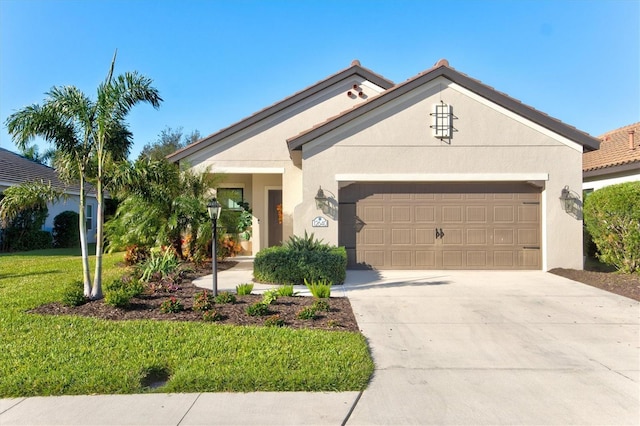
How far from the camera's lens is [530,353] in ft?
15.8

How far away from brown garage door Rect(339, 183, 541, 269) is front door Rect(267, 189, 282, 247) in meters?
4.14

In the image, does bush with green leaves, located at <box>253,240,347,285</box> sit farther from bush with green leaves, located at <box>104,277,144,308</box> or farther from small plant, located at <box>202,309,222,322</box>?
small plant, located at <box>202,309,222,322</box>

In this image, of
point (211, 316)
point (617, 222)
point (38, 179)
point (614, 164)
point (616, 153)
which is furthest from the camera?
point (38, 179)

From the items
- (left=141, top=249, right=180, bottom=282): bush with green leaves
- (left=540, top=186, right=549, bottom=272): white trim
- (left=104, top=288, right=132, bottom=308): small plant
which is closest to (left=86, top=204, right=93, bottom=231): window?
(left=141, top=249, right=180, bottom=282): bush with green leaves

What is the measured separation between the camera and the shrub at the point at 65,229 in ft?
61.7

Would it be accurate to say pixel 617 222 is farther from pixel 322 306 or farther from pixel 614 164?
pixel 322 306

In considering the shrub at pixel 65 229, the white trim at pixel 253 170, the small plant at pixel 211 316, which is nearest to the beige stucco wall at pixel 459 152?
the white trim at pixel 253 170

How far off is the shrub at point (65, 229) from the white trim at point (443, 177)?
49.8 feet

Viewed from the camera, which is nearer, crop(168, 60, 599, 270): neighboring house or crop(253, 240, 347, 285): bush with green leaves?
crop(253, 240, 347, 285): bush with green leaves

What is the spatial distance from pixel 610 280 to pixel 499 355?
6150 mm

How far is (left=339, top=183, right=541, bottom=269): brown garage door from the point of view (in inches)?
423

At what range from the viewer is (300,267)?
8.75 m

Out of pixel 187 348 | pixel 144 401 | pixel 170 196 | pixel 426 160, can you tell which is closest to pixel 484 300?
pixel 426 160

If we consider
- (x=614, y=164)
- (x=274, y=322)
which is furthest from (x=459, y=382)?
(x=614, y=164)
